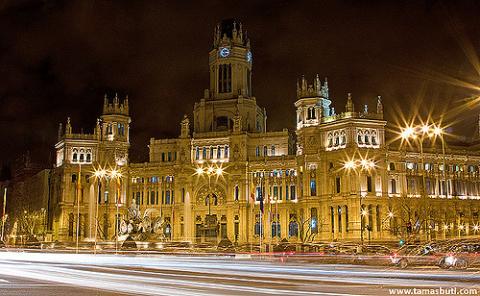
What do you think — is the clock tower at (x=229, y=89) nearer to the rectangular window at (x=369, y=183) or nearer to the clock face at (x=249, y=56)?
the clock face at (x=249, y=56)

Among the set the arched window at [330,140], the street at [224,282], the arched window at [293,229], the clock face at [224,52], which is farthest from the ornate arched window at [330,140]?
the street at [224,282]

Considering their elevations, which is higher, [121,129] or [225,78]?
[225,78]

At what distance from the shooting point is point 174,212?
104m

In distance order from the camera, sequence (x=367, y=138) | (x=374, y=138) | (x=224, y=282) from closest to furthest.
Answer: (x=224, y=282)
(x=367, y=138)
(x=374, y=138)

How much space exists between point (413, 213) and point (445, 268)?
61674 millimetres

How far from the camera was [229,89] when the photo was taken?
11294 cm

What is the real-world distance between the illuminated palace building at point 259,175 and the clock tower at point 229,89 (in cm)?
21

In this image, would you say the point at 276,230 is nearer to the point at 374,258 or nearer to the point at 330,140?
the point at 330,140

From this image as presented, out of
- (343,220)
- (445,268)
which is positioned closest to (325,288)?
(445,268)

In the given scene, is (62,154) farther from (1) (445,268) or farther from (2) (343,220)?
(1) (445,268)

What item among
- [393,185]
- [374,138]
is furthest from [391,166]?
[374,138]

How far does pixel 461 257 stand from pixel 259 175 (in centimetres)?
7024

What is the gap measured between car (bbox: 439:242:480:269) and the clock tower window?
82443 millimetres

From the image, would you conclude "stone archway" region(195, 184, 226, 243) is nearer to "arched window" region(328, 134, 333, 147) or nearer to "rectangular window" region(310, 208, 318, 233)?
"rectangular window" region(310, 208, 318, 233)
